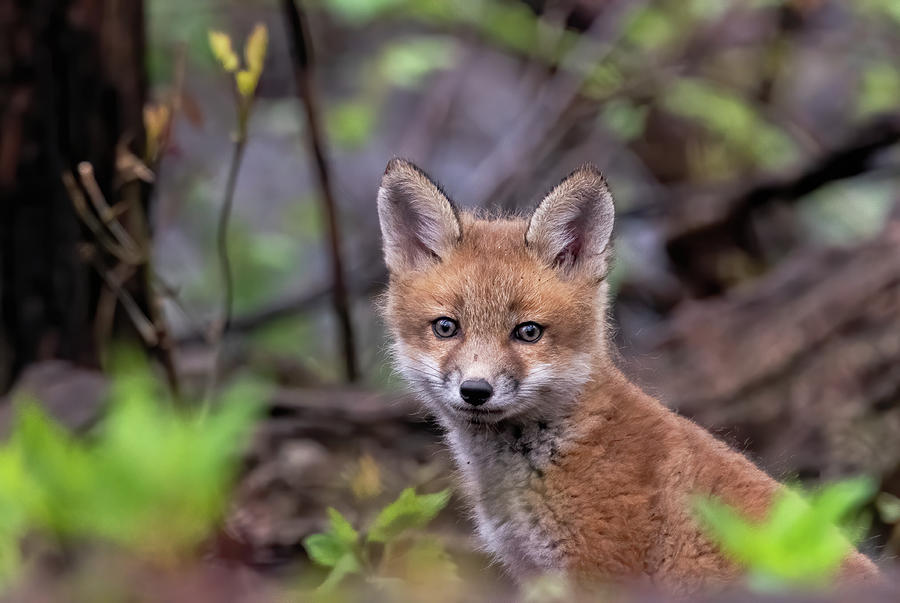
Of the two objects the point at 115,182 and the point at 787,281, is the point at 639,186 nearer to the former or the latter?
the point at 787,281

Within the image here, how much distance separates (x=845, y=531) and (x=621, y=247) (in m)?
5.17

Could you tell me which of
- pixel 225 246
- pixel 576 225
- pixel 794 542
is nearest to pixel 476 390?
pixel 576 225

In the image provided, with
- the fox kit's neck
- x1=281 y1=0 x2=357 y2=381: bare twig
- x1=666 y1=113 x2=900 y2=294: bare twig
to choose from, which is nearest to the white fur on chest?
the fox kit's neck

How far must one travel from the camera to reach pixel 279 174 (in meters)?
11.8

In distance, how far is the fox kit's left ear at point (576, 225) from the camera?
3787mm

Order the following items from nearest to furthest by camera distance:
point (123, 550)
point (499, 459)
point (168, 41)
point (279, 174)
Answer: point (123, 550), point (499, 459), point (168, 41), point (279, 174)

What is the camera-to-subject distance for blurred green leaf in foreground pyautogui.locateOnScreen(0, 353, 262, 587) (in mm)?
1704

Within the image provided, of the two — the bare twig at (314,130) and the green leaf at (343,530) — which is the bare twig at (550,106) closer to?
the bare twig at (314,130)

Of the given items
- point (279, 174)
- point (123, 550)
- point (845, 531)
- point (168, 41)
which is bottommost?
point (279, 174)

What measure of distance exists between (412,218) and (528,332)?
2.36 feet

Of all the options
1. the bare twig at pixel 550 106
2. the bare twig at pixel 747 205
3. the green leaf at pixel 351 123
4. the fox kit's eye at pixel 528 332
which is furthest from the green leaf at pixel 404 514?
the bare twig at pixel 747 205

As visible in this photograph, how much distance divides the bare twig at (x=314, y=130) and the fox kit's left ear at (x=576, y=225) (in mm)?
2340

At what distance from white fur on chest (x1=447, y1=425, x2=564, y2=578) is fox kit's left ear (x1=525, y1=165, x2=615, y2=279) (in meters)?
0.67

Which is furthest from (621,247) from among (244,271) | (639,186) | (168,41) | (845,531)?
(845,531)
